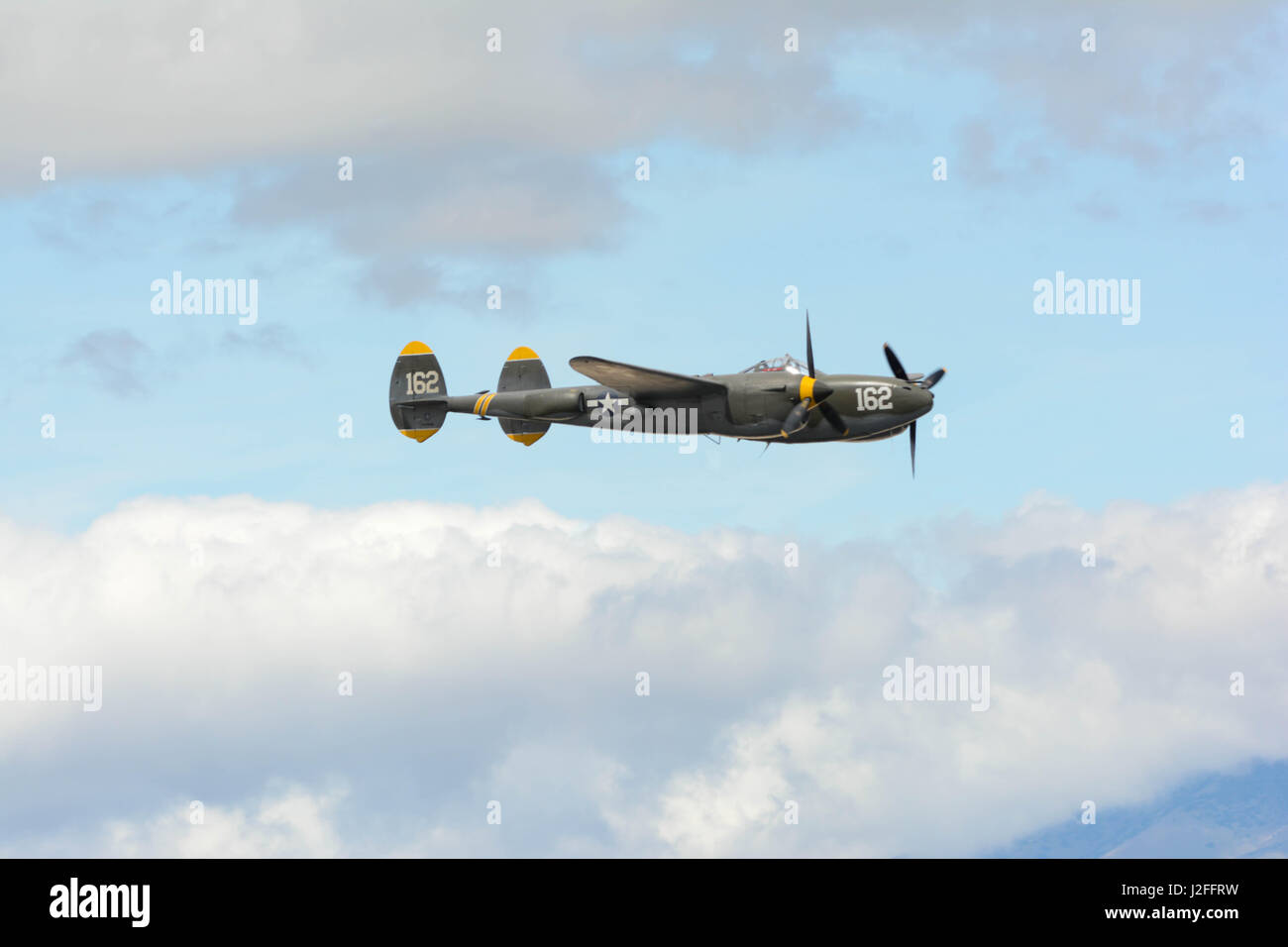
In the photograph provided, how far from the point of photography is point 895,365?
72.8 metres

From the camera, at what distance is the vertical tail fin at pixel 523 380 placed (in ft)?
260

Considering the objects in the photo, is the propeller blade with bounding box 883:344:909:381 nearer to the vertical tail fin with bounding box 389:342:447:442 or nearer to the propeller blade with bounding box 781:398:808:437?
the propeller blade with bounding box 781:398:808:437

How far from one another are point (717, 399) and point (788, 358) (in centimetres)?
406

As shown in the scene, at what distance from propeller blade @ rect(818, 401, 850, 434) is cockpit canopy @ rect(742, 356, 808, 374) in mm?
1960

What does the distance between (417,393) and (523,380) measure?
7704mm

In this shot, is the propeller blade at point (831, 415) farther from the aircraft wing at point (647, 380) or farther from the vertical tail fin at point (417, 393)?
the vertical tail fin at point (417, 393)

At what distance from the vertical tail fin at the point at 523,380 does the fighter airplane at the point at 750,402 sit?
697 mm

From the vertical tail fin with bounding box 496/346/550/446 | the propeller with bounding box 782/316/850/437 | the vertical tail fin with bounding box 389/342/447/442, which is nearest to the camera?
the propeller with bounding box 782/316/850/437

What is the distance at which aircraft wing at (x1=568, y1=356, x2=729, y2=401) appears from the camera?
70938 mm

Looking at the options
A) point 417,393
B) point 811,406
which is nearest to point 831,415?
point 811,406

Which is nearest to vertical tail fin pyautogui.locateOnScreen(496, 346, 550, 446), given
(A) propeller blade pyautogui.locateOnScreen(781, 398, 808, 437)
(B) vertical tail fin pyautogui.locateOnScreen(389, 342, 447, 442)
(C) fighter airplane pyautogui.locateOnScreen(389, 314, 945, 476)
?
(C) fighter airplane pyautogui.locateOnScreen(389, 314, 945, 476)
